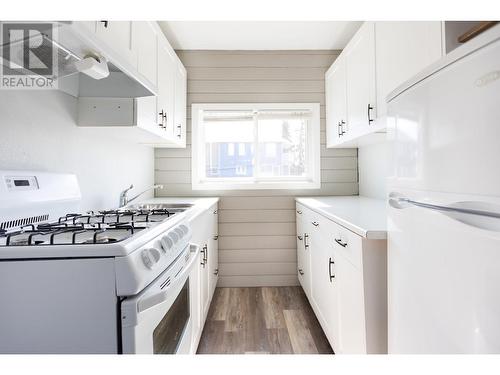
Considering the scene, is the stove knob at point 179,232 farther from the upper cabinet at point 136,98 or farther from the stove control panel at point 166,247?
the upper cabinet at point 136,98

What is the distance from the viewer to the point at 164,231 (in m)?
1.05

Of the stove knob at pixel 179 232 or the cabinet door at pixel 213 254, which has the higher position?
the stove knob at pixel 179 232

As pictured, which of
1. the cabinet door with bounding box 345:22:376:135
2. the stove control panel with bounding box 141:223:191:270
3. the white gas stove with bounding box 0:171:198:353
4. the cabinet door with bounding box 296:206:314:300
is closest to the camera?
the white gas stove with bounding box 0:171:198:353

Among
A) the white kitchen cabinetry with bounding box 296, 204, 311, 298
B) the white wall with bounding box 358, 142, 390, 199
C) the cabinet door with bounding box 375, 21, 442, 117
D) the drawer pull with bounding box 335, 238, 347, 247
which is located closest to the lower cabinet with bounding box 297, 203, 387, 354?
the drawer pull with bounding box 335, 238, 347, 247

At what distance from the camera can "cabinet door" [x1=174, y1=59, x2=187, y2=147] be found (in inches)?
93.9

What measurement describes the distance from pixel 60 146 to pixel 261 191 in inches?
74.4

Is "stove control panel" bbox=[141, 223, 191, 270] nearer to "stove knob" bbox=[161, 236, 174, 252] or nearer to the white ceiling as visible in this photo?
"stove knob" bbox=[161, 236, 174, 252]

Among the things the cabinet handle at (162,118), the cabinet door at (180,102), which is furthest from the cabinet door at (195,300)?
the cabinet door at (180,102)

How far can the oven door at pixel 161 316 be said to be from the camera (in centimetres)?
74

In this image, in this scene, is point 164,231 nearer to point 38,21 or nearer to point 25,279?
point 25,279

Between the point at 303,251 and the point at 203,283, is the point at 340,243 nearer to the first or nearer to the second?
the point at 203,283

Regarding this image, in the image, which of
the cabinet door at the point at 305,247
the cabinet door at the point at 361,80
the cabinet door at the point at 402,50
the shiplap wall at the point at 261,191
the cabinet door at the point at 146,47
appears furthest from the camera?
the shiplap wall at the point at 261,191

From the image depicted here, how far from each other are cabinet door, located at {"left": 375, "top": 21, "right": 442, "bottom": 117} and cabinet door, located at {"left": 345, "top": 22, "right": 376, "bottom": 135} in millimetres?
79

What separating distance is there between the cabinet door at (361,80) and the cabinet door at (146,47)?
4.71ft
